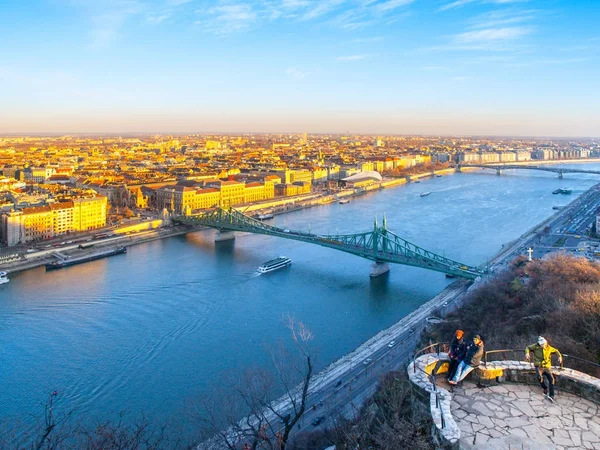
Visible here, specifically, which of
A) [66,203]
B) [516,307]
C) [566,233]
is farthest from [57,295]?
[566,233]

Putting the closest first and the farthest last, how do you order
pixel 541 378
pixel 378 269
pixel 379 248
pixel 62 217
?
pixel 541 378 < pixel 378 269 < pixel 379 248 < pixel 62 217

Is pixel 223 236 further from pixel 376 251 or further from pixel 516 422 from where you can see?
pixel 516 422

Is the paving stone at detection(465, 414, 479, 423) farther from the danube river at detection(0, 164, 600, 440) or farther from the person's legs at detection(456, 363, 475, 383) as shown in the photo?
the danube river at detection(0, 164, 600, 440)

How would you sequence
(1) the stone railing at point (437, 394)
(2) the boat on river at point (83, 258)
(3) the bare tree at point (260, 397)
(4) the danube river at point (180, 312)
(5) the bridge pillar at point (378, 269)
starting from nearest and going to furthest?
(1) the stone railing at point (437, 394) → (3) the bare tree at point (260, 397) → (4) the danube river at point (180, 312) → (5) the bridge pillar at point (378, 269) → (2) the boat on river at point (83, 258)

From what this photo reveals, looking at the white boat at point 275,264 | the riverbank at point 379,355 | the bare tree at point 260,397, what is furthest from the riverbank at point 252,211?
the bare tree at point 260,397

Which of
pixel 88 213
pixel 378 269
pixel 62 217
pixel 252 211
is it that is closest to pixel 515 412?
pixel 378 269

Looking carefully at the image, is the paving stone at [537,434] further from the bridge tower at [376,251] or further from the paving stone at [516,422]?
the bridge tower at [376,251]
